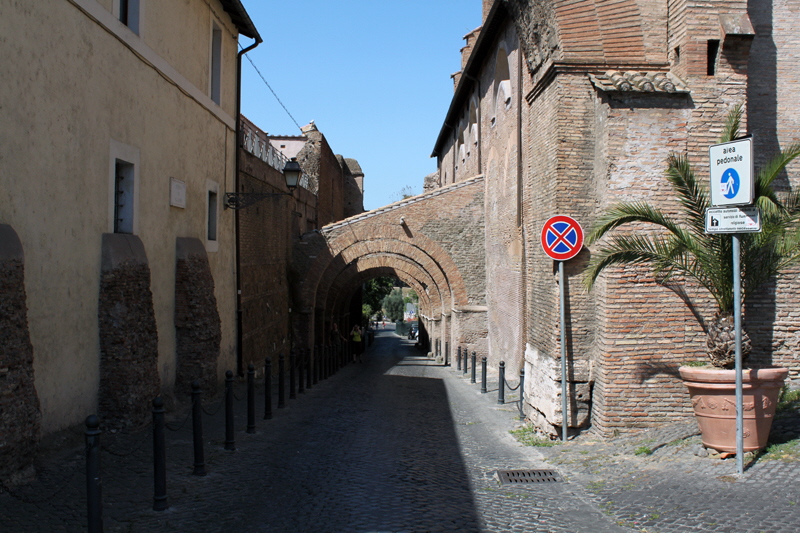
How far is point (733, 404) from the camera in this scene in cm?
584

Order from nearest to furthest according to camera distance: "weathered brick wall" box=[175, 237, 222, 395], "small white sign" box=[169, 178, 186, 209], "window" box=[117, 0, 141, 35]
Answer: "window" box=[117, 0, 141, 35] < "small white sign" box=[169, 178, 186, 209] < "weathered brick wall" box=[175, 237, 222, 395]

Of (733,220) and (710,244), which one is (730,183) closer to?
(733,220)

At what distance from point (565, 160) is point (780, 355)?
3.37 metres

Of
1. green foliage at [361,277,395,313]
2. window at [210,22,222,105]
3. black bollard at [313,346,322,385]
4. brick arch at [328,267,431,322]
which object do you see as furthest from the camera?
green foliage at [361,277,395,313]

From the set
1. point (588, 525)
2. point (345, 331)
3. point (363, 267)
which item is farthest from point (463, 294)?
point (588, 525)

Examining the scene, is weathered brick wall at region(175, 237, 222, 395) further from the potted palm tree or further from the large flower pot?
the large flower pot

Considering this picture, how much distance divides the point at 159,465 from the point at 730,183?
17.5 ft

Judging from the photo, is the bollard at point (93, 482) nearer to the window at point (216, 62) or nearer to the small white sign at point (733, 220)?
the small white sign at point (733, 220)

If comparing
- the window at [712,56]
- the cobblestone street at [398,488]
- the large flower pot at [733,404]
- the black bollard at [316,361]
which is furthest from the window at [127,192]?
the black bollard at [316,361]

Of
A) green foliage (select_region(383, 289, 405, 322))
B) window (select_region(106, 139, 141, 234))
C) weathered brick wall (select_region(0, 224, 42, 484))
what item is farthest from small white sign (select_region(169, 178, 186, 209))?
green foliage (select_region(383, 289, 405, 322))

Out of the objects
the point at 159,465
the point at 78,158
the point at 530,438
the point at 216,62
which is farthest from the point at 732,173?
the point at 216,62

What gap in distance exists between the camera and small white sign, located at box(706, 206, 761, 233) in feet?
17.9

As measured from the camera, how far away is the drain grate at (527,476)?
6383 mm

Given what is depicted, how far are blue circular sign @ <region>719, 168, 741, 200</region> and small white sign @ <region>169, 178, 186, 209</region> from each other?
7.22 meters
